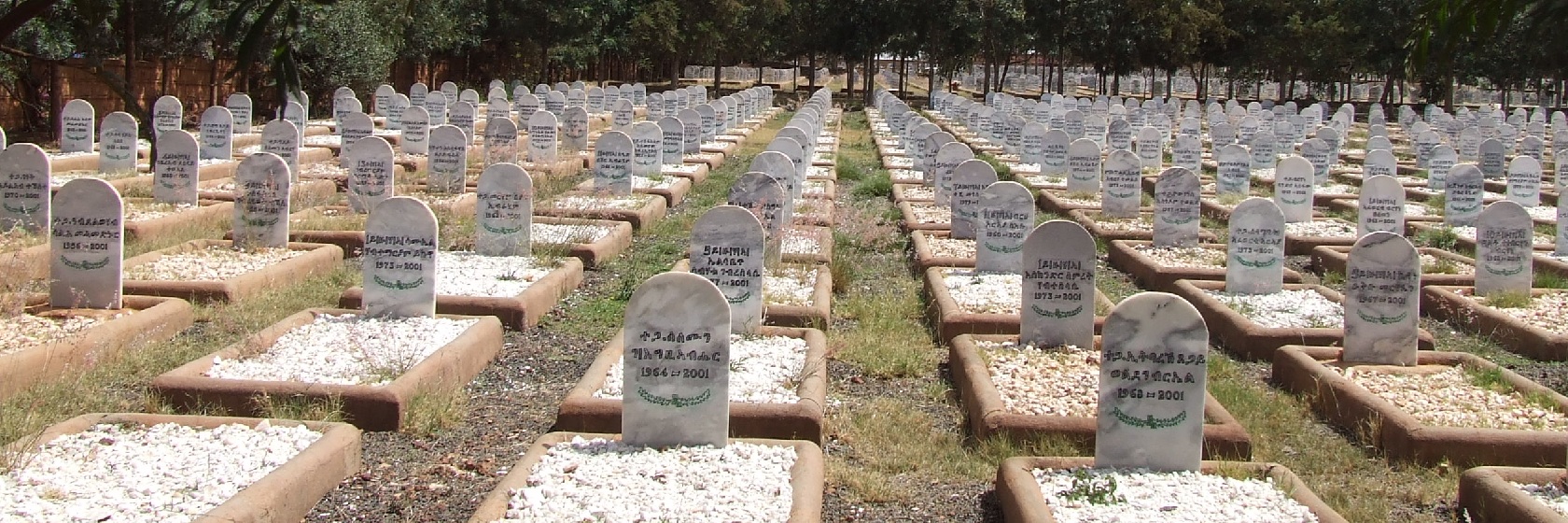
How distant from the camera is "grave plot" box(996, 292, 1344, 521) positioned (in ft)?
16.3

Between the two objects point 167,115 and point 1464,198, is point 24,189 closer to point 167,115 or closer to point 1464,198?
point 167,115

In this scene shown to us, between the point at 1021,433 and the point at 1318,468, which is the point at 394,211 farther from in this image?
the point at 1318,468

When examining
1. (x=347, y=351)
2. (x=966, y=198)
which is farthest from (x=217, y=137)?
(x=347, y=351)

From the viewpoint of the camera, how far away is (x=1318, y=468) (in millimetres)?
5754

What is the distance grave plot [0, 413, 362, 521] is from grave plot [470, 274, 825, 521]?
0.72m

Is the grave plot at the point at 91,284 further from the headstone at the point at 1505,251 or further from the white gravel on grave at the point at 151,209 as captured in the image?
the headstone at the point at 1505,251

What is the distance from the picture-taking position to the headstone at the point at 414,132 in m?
17.5

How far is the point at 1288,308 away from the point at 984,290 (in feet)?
6.25

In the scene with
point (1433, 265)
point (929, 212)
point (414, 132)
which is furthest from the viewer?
point (414, 132)

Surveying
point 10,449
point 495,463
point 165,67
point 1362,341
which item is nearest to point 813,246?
point 1362,341

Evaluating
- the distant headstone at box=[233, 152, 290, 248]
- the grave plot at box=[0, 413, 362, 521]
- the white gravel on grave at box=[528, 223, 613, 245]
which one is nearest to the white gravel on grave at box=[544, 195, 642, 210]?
the white gravel on grave at box=[528, 223, 613, 245]

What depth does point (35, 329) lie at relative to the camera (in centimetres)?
691

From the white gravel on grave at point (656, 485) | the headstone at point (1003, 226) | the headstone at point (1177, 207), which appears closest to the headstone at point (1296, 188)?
the headstone at point (1177, 207)

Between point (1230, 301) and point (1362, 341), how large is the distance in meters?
1.84
